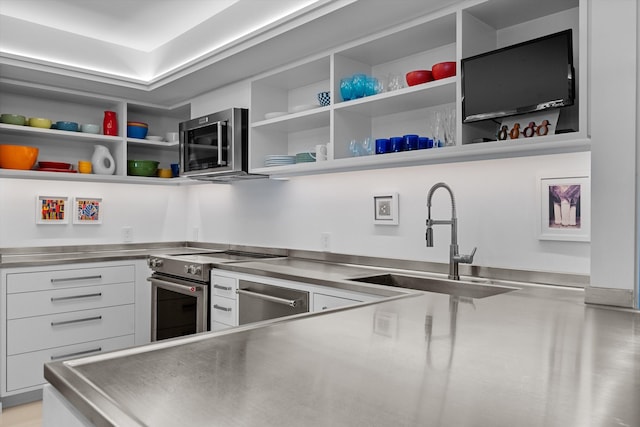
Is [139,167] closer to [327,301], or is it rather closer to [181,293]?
[181,293]

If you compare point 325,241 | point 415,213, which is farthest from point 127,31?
point 415,213

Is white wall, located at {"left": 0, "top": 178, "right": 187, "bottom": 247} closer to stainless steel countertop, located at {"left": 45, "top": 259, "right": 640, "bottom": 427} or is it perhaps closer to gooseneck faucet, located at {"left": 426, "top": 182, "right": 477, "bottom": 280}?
gooseneck faucet, located at {"left": 426, "top": 182, "right": 477, "bottom": 280}

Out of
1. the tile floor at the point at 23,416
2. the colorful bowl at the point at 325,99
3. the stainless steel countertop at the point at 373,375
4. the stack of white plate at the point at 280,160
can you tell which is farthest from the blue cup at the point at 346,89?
the tile floor at the point at 23,416

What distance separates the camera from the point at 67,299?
309 centimetres

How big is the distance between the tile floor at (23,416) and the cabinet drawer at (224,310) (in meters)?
1.13

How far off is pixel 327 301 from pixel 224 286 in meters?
0.83

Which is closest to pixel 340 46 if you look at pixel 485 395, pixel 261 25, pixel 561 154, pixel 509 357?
pixel 261 25

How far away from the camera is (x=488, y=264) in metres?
2.22

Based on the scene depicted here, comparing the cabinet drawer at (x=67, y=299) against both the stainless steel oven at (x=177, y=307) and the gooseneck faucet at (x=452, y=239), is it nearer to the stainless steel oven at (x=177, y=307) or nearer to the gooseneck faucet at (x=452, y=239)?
the stainless steel oven at (x=177, y=307)

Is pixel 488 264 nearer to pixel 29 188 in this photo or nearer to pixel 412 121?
pixel 412 121

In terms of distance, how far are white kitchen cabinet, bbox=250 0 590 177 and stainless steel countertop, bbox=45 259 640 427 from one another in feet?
3.06

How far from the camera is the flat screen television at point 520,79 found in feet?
5.51

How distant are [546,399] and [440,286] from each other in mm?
1449

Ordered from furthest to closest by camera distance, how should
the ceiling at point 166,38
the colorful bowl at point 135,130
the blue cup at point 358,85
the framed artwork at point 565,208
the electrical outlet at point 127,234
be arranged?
the electrical outlet at point 127,234, the colorful bowl at point 135,130, the blue cup at point 358,85, the ceiling at point 166,38, the framed artwork at point 565,208
